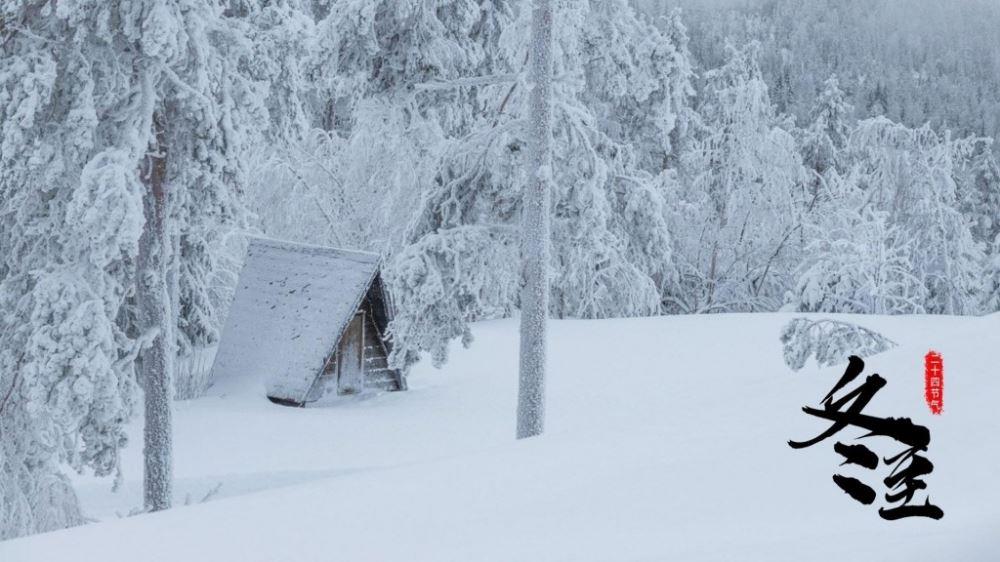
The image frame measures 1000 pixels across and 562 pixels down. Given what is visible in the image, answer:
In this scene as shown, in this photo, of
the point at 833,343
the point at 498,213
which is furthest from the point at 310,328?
the point at 833,343

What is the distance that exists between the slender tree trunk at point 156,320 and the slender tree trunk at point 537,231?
439 centimetres

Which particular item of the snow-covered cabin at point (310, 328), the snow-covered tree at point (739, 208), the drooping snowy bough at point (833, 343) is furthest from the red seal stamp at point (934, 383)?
the snow-covered tree at point (739, 208)

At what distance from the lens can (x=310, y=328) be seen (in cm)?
1950

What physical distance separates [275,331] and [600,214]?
372 inches

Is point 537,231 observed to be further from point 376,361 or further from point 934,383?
point 376,361

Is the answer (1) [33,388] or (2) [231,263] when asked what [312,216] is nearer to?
(2) [231,263]

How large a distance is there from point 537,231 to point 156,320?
4790 mm

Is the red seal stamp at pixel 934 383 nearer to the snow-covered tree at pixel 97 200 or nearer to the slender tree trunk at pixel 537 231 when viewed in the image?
the slender tree trunk at pixel 537 231

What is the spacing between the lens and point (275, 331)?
19.8m

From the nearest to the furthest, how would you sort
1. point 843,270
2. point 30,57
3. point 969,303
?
point 30,57 < point 843,270 < point 969,303

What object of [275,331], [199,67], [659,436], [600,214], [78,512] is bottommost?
[78,512]

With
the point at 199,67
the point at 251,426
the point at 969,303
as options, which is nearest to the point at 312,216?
the point at 251,426

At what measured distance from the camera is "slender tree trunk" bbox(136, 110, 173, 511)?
12.3 m

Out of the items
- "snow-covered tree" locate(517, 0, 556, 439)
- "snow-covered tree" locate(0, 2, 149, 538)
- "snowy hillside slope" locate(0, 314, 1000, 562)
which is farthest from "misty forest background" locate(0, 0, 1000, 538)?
"snowy hillside slope" locate(0, 314, 1000, 562)
